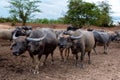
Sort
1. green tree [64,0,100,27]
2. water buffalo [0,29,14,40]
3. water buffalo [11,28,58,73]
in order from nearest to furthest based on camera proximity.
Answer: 1. water buffalo [11,28,58,73]
2. water buffalo [0,29,14,40]
3. green tree [64,0,100,27]

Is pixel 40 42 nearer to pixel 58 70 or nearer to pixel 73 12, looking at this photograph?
pixel 58 70

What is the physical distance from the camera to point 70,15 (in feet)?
104

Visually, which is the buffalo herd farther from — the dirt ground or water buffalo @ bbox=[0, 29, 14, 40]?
water buffalo @ bbox=[0, 29, 14, 40]

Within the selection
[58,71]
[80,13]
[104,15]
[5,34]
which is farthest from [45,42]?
[104,15]

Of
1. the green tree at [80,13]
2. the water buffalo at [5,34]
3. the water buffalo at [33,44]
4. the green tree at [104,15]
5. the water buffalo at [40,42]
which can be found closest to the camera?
the water buffalo at [33,44]

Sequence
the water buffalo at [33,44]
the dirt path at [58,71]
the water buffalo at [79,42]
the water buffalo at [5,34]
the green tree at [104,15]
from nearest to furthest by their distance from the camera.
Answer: the dirt path at [58,71] → the water buffalo at [33,44] → the water buffalo at [79,42] → the water buffalo at [5,34] → the green tree at [104,15]

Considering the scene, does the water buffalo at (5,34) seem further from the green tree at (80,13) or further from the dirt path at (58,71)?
the green tree at (80,13)

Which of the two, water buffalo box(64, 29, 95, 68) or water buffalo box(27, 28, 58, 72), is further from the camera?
water buffalo box(64, 29, 95, 68)

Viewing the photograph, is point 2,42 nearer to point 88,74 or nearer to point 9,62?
point 9,62

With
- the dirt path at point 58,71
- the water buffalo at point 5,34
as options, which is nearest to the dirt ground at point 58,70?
the dirt path at point 58,71

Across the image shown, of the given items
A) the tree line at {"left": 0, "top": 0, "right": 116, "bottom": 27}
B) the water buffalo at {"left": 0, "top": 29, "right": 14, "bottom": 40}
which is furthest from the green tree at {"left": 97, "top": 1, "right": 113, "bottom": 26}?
the water buffalo at {"left": 0, "top": 29, "right": 14, "bottom": 40}

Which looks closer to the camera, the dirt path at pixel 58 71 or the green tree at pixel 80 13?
the dirt path at pixel 58 71

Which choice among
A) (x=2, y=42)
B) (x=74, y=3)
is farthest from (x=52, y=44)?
(x=74, y=3)

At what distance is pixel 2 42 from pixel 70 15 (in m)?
10.5
